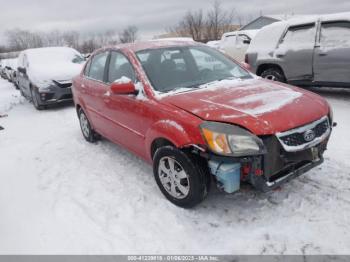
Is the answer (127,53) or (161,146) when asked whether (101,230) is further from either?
(127,53)

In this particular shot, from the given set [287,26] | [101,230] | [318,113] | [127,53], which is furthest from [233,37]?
[101,230]

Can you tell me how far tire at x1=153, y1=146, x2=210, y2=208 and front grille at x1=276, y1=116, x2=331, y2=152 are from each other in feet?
2.47

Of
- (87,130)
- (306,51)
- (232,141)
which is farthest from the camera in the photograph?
(306,51)

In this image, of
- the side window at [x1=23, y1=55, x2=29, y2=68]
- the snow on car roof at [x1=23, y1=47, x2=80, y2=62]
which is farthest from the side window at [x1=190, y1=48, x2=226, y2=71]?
the side window at [x1=23, y1=55, x2=29, y2=68]

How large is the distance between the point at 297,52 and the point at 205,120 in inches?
201

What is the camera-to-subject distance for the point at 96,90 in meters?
4.71

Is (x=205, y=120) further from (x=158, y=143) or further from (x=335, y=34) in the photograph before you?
(x=335, y=34)

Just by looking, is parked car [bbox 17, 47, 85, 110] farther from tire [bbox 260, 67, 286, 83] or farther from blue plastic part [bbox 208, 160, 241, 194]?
blue plastic part [bbox 208, 160, 241, 194]

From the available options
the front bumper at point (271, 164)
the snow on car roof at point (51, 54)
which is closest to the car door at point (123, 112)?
the front bumper at point (271, 164)

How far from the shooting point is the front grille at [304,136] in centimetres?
279

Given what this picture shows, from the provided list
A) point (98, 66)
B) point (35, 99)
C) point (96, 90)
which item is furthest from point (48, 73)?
point (96, 90)

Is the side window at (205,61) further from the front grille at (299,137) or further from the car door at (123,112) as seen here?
the front grille at (299,137)

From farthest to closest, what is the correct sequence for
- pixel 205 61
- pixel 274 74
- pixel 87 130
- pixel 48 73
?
pixel 48 73 < pixel 274 74 < pixel 87 130 < pixel 205 61

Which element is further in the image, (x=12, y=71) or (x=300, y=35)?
(x=12, y=71)
